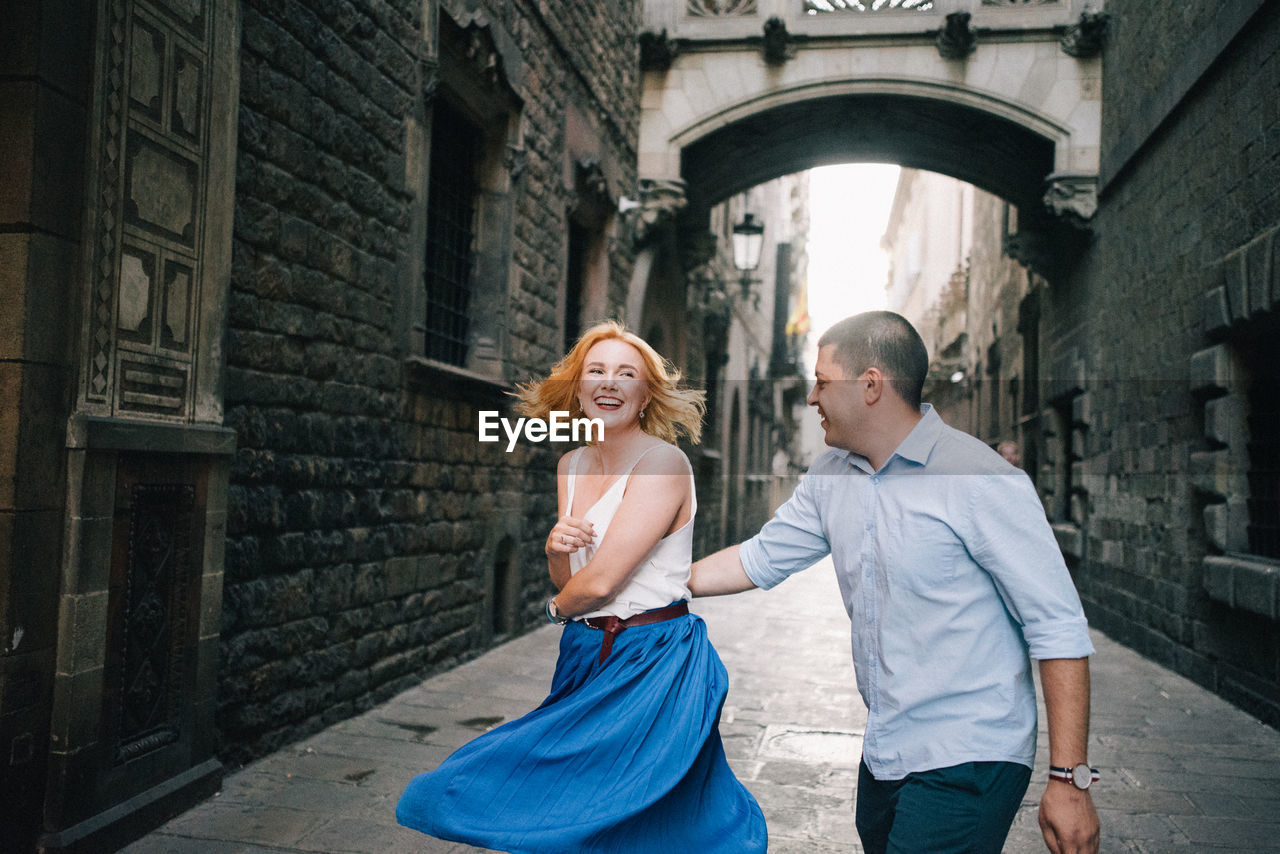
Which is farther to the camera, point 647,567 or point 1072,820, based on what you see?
point 647,567

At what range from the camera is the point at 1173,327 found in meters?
7.71

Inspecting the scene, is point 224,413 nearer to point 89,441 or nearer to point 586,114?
point 89,441

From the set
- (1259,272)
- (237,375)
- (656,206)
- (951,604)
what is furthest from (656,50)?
(951,604)

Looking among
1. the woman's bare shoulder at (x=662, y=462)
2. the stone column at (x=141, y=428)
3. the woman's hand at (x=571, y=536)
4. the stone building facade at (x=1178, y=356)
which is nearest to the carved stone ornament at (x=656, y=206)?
the stone building facade at (x=1178, y=356)

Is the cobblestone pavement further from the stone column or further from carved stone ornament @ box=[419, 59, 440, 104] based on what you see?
carved stone ornament @ box=[419, 59, 440, 104]

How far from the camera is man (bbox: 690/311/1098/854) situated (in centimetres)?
185

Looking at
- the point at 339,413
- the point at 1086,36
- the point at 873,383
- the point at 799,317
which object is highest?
the point at 799,317

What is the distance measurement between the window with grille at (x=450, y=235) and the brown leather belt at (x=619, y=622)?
475cm

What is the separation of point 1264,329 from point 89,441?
6127 mm

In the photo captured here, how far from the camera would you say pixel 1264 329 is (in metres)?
6.04

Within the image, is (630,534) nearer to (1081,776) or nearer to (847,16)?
(1081,776)

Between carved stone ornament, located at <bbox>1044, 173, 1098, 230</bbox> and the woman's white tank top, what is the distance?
9.32 meters

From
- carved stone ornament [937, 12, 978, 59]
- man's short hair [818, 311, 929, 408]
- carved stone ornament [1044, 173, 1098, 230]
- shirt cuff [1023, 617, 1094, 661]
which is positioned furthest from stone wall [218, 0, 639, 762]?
carved stone ornament [1044, 173, 1098, 230]

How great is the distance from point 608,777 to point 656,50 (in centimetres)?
1052
